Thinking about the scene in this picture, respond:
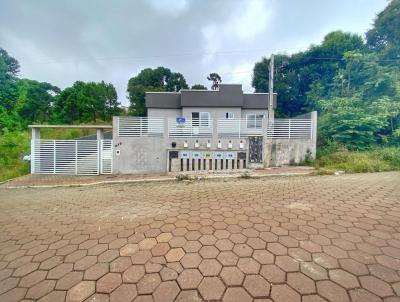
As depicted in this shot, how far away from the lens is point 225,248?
214 cm

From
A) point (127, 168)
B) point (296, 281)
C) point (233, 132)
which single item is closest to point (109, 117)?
point (127, 168)

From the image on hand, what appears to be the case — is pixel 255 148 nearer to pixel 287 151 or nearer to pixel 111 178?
pixel 287 151

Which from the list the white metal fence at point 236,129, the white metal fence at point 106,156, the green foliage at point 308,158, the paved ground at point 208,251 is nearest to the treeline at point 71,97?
the white metal fence at point 106,156

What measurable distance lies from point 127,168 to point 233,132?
18.6ft

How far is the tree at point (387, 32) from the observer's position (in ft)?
46.2

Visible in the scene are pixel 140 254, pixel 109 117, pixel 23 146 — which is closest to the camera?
pixel 140 254

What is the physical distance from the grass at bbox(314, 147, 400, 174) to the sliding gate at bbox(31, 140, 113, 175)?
9.80 meters

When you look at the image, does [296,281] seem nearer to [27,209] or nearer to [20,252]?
[20,252]

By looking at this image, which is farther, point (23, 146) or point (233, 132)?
point (23, 146)

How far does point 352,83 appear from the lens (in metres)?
14.0

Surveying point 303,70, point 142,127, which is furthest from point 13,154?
point 303,70

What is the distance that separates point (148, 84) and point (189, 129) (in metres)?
24.2

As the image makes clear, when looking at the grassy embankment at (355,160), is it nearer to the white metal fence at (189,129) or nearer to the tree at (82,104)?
the white metal fence at (189,129)

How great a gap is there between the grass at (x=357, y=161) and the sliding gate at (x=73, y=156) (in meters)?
9.80
